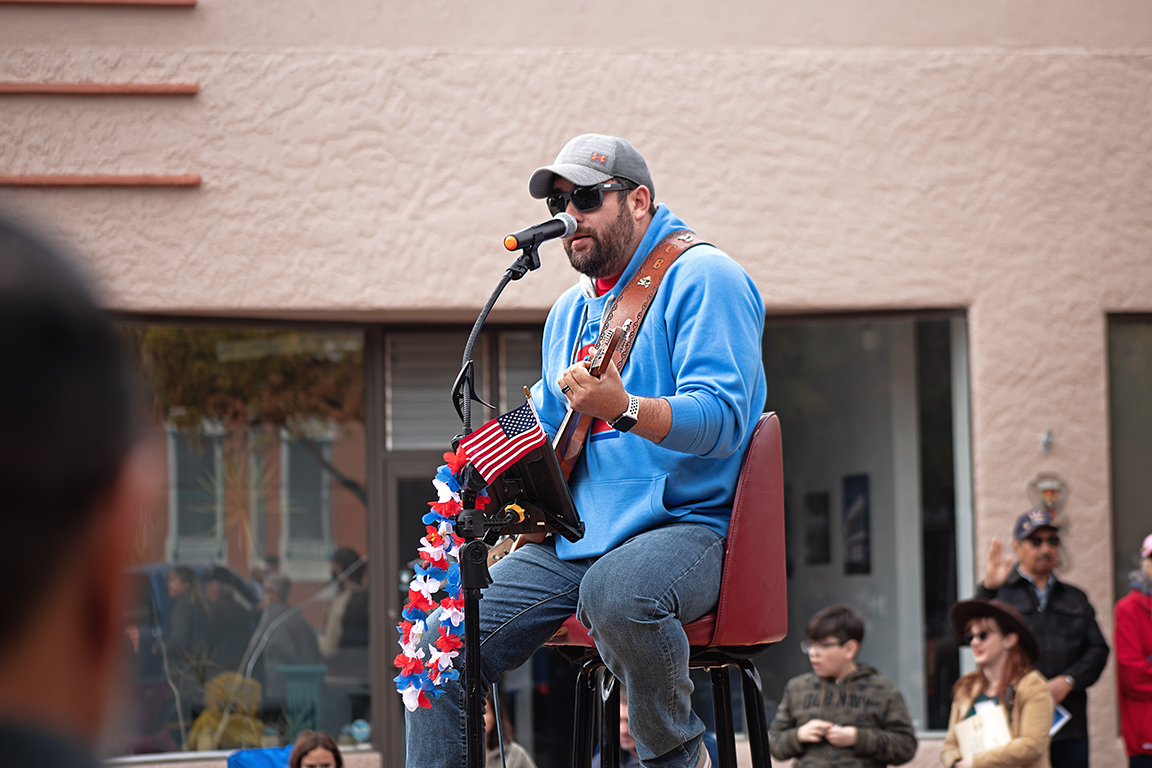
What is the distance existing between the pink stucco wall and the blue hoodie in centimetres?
372

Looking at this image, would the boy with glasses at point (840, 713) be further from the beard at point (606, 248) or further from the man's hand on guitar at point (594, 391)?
the man's hand on guitar at point (594, 391)

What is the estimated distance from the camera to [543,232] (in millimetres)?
2518

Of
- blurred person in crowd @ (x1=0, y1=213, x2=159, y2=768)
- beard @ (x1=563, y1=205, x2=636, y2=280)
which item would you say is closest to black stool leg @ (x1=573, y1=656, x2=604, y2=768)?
beard @ (x1=563, y1=205, x2=636, y2=280)

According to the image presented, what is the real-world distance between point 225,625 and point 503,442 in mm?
4848

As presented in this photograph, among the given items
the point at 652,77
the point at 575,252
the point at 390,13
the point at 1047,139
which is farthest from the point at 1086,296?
the point at 575,252

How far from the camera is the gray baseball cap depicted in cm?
275

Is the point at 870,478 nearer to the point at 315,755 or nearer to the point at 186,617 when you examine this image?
the point at 315,755

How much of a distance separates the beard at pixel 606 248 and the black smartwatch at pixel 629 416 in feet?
1.86

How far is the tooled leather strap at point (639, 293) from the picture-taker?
2.73 metres

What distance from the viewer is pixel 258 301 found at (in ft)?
21.1

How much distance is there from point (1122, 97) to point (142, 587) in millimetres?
6036

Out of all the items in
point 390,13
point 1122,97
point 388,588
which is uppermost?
point 390,13

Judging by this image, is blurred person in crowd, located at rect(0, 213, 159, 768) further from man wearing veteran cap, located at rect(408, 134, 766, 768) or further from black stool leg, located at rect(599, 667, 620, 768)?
black stool leg, located at rect(599, 667, 620, 768)

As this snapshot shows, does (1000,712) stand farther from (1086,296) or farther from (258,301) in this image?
(258,301)
